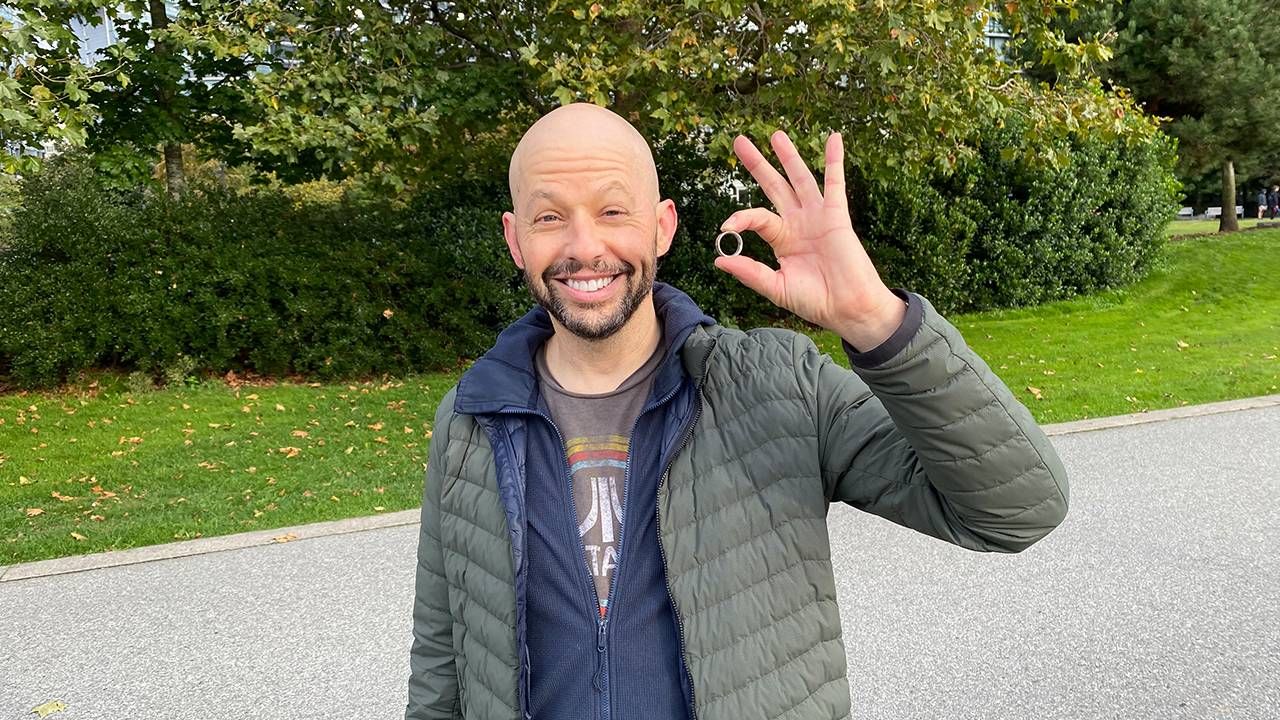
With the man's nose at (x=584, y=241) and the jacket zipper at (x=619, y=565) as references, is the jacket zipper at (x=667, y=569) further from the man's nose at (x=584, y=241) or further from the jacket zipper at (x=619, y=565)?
the man's nose at (x=584, y=241)

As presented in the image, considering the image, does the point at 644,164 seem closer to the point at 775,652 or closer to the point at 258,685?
the point at 775,652

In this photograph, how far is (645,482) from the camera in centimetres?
159

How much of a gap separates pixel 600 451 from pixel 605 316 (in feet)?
0.86

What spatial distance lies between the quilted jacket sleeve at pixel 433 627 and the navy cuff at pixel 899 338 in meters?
0.91

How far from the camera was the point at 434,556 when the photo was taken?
1.83 m

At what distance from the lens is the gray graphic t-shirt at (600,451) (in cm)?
158

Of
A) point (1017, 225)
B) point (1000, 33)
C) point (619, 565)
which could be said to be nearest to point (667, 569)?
point (619, 565)

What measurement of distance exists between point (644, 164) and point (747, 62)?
6.50 metres

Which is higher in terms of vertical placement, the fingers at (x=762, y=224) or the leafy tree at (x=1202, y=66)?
the leafy tree at (x=1202, y=66)

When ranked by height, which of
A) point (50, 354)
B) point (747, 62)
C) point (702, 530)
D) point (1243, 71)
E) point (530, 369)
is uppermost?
point (1243, 71)

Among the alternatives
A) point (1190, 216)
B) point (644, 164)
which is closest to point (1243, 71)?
point (644, 164)

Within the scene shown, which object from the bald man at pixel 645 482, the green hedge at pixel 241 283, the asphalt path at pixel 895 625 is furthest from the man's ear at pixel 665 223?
the green hedge at pixel 241 283

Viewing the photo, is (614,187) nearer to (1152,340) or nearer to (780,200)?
(780,200)

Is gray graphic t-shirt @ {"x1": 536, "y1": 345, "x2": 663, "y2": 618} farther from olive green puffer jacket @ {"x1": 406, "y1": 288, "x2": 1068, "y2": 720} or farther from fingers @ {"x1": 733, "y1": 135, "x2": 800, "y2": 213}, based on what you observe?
fingers @ {"x1": 733, "y1": 135, "x2": 800, "y2": 213}
